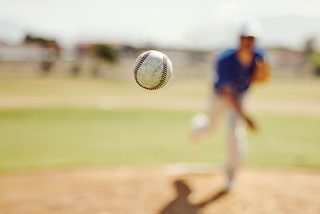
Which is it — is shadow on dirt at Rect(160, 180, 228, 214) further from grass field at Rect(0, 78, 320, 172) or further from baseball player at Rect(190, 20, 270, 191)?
grass field at Rect(0, 78, 320, 172)

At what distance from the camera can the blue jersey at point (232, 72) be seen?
3.92m

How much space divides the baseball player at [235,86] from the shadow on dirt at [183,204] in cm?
37

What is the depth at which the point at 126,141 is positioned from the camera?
7.60m

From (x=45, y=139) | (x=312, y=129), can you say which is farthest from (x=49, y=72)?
(x=312, y=129)

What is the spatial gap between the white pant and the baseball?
4.93 ft

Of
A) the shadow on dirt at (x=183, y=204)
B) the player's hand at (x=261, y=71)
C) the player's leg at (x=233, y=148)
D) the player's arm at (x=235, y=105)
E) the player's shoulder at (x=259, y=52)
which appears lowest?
the shadow on dirt at (x=183, y=204)

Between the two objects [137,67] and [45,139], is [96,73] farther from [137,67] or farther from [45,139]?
[137,67]

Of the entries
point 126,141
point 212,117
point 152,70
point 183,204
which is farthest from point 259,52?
point 126,141

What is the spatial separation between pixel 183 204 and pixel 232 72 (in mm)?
1950

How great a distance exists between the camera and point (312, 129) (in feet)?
31.4

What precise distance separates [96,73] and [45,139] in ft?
98.5

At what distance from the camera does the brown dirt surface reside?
3.46 m

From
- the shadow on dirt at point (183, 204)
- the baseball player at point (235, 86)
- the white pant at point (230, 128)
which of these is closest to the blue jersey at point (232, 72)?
the baseball player at point (235, 86)

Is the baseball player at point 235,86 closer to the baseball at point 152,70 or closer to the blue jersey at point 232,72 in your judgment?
the blue jersey at point 232,72
